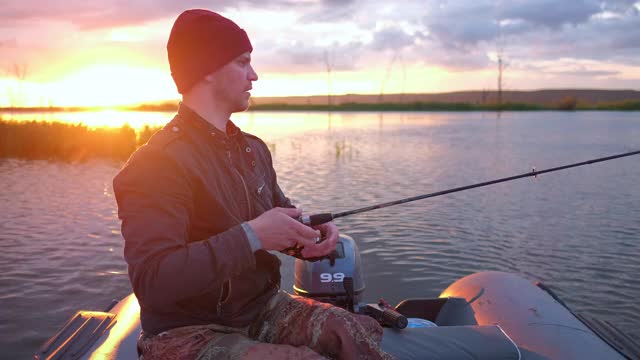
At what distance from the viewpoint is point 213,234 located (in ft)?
7.64

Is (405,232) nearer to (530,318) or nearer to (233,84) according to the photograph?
(530,318)

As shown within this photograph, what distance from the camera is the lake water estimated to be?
21.3 feet

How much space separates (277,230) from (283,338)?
23.4 inches

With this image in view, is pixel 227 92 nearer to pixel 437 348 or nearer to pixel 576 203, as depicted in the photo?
pixel 437 348

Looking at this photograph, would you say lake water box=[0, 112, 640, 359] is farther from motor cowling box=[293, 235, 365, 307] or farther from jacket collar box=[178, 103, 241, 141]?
jacket collar box=[178, 103, 241, 141]

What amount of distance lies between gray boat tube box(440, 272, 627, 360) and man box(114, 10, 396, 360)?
1059 millimetres

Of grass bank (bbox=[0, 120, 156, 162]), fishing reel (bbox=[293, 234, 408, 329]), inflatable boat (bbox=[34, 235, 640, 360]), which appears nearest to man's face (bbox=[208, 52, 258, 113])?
inflatable boat (bbox=[34, 235, 640, 360])

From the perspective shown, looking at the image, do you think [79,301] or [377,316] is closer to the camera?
[377,316]

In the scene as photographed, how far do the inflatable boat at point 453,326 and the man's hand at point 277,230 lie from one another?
0.75 m

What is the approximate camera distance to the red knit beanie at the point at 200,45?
2.39 metres

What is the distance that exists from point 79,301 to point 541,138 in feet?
82.5

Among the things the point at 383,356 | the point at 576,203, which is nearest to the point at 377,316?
the point at 383,356

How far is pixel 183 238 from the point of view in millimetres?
2102

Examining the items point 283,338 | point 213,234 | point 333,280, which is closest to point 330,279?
point 333,280
